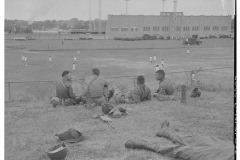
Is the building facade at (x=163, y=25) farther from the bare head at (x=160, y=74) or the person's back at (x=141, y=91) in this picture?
the person's back at (x=141, y=91)

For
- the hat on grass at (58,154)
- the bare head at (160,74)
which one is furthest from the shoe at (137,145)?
the bare head at (160,74)

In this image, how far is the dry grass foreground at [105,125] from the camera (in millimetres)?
5512

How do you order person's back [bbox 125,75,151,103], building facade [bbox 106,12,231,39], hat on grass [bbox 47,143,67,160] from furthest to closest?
building facade [bbox 106,12,231,39] < person's back [bbox 125,75,151,103] < hat on grass [bbox 47,143,67,160]

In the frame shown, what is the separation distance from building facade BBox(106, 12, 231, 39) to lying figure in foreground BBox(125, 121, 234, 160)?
78.3 m

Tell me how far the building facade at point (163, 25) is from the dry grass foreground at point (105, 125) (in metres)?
75.0

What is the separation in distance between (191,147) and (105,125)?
252cm

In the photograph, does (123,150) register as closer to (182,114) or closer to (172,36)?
(182,114)

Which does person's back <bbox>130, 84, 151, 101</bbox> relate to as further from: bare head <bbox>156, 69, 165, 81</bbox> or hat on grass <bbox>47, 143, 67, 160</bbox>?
hat on grass <bbox>47, 143, 67, 160</bbox>

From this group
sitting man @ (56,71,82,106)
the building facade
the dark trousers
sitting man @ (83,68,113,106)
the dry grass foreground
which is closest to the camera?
the dark trousers

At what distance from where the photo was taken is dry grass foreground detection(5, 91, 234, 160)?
5512mm

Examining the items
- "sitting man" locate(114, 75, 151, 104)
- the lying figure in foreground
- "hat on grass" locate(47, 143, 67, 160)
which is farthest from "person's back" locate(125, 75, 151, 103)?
"hat on grass" locate(47, 143, 67, 160)

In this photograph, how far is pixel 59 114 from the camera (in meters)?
8.15

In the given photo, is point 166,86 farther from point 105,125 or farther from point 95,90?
point 105,125

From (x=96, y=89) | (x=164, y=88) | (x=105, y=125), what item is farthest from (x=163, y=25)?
(x=105, y=125)
